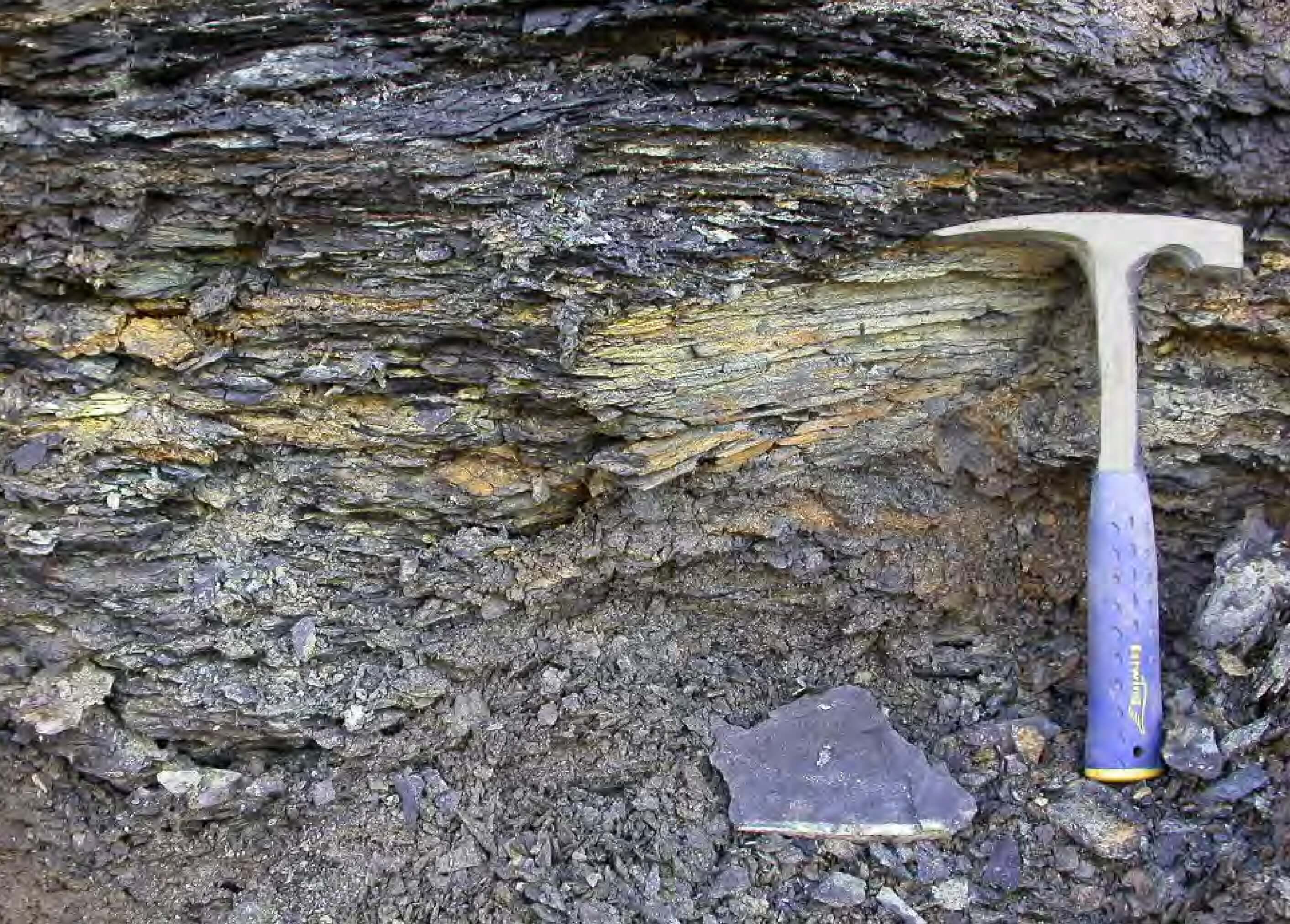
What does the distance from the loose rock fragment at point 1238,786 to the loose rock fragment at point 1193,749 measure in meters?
0.03

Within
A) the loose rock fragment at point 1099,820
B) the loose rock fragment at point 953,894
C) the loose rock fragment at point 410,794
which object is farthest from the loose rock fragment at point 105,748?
the loose rock fragment at point 1099,820

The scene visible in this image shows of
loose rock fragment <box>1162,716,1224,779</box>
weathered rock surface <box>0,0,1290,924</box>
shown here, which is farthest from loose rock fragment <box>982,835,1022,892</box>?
loose rock fragment <box>1162,716,1224,779</box>

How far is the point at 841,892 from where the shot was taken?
3031 mm

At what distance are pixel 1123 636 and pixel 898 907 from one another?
1.06 m

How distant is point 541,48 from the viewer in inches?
114

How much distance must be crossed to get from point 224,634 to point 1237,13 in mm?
3565

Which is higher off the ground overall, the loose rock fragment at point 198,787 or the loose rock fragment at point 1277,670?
the loose rock fragment at point 1277,670

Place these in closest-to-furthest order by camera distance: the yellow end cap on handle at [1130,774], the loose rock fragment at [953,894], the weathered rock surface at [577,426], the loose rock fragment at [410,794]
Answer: the weathered rock surface at [577,426] < the loose rock fragment at [953,894] < the yellow end cap on handle at [1130,774] < the loose rock fragment at [410,794]

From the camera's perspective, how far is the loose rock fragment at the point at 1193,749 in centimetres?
304

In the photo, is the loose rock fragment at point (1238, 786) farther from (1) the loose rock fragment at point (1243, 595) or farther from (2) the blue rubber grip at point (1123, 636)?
(1) the loose rock fragment at point (1243, 595)

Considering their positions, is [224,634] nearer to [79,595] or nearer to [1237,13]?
[79,595]

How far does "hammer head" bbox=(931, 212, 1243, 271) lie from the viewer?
3143 mm

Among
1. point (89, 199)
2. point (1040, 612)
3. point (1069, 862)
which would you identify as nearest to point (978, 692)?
point (1040, 612)

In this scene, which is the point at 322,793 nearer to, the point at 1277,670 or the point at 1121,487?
the point at 1121,487
